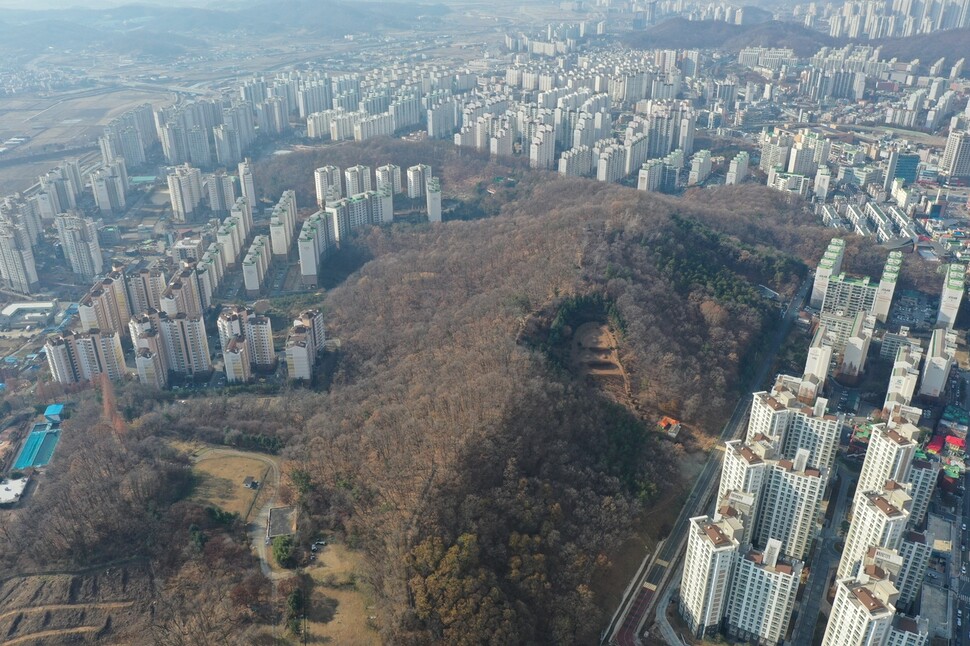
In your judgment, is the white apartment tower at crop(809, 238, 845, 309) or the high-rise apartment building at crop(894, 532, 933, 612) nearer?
the high-rise apartment building at crop(894, 532, 933, 612)

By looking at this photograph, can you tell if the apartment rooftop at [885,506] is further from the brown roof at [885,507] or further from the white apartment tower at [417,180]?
the white apartment tower at [417,180]

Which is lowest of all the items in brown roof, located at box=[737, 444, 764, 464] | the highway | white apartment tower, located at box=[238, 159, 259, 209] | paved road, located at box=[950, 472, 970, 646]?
paved road, located at box=[950, 472, 970, 646]

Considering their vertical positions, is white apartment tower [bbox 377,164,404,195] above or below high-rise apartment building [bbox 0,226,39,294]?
above

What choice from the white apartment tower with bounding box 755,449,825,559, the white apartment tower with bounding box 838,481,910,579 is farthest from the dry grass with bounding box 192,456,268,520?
the white apartment tower with bounding box 838,481,910,579

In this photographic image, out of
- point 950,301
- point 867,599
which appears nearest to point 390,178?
point 950,301

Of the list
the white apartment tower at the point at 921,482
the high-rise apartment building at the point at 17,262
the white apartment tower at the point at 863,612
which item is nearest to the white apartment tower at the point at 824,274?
the white apartment tower at the point at 921,482

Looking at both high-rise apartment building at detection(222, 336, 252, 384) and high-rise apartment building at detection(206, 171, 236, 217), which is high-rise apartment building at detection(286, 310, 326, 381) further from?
high-rise apartment building at detection(206, 171, 236, 217)

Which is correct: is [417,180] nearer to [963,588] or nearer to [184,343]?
[184,343]
